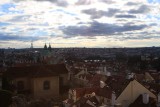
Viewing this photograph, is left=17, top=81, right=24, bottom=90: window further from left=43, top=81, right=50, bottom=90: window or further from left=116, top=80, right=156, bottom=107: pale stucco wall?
left=116, top=80, right=156, bottom=107: pale stucco wall

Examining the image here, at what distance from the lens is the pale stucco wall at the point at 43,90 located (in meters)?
42.4

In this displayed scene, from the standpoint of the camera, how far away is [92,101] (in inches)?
1219

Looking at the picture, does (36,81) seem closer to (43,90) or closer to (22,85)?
(43,90)

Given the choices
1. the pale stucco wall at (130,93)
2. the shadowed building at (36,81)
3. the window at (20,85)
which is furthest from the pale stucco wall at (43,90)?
the pale stucco wall at (130,93)

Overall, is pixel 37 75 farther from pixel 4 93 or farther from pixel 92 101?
pixel 4 93

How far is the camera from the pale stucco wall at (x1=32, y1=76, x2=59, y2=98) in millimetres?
42441

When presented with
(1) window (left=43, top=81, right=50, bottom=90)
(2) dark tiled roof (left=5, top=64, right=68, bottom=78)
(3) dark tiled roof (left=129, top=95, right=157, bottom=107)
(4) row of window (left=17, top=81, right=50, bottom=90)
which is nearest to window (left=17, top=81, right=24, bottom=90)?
(4) row of window (left=17, top=81, right=50, bottom=90)

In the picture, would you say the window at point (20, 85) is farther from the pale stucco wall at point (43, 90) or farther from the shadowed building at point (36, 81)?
the pale stucco wall at point (43, 90)

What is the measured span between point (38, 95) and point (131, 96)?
592 inches

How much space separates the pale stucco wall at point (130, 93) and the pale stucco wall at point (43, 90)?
1451 cm

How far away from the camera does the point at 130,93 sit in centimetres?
3141

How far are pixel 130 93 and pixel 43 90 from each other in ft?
49.0

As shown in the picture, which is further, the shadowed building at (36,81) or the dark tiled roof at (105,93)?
the shadowed building at (36,81)

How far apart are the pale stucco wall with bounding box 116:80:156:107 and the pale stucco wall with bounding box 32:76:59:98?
14508mm
